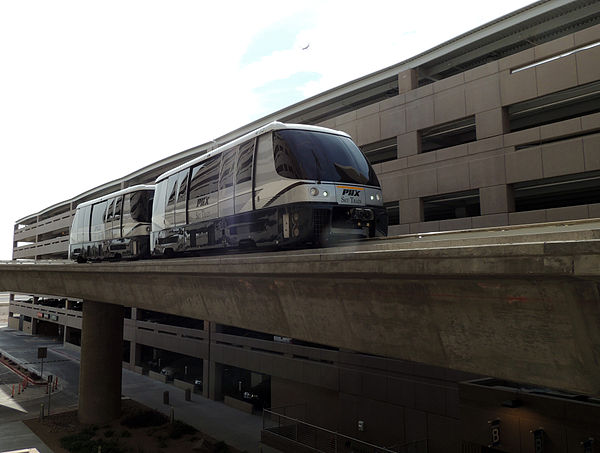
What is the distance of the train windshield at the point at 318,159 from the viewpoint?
10469mm

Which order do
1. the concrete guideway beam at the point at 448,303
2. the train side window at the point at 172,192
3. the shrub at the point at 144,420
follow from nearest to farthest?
the concrete guideway beam at the point at 448,303 < the train side window at the point at 172,192 < the shrub at the point at 144,420

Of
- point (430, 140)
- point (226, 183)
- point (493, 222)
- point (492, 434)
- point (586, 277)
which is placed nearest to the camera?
point (586, 277)

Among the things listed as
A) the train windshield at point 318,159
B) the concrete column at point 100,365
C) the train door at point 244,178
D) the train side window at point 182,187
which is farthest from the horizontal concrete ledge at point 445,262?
the concrete column at point 100,365

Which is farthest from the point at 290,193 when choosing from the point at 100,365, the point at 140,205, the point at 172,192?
the point at 100,365

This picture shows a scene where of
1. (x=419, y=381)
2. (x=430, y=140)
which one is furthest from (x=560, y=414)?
(x=430, y=140)

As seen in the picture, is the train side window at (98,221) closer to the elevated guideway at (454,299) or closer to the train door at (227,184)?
the train door at (227,184)

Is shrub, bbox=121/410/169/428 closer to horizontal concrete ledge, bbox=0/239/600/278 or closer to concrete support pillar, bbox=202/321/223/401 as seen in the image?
concrete support pillar, bbox=202/321/223/401

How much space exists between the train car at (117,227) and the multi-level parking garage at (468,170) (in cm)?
948

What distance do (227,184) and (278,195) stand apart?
2.74 metres

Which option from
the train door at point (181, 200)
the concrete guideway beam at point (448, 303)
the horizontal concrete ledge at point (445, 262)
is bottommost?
Result: the concrete guideway beam at point (448, 303)

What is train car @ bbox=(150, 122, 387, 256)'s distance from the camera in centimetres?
1009

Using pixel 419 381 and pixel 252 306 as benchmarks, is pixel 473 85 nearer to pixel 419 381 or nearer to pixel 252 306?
pixel 419 381

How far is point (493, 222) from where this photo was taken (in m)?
16.8

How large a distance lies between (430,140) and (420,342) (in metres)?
16.3
